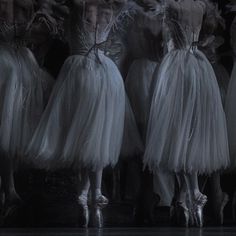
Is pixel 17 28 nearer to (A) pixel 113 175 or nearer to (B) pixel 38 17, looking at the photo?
(B) pixel 38 17

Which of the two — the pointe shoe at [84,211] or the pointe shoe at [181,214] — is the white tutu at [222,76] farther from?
the pointe shoe at [84,211]

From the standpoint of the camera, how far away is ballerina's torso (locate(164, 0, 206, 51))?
403cm

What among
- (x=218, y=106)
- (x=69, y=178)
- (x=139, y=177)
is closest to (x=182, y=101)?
(x=218, y=106)

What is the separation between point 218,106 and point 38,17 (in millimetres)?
1079

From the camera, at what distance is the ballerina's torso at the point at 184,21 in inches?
159

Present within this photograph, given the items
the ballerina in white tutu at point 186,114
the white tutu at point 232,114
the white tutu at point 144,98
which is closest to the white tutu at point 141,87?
the white tutu at point 144,98

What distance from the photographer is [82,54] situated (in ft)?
12.9

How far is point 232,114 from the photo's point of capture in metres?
4.15

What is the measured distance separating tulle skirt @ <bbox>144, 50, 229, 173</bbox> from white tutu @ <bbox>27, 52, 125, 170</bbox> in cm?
19

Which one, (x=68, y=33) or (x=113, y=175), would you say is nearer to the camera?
(x=68, y=33)

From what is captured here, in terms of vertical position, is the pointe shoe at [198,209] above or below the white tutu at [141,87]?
below

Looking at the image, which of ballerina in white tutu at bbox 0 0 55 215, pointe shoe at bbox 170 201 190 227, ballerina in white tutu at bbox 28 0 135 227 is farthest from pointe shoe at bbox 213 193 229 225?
ballerina in white tutu at bbox 0 0 55 215

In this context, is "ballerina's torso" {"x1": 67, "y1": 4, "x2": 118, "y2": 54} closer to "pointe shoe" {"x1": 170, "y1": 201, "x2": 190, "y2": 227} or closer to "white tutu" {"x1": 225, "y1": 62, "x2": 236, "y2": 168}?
"white tutu" {"x1": 225, "y1": 62, "x2": 236, "y2": 168}

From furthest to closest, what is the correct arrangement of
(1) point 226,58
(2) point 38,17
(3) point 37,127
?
(1) point 226,58
(2) point 38,17
(3) point 37,127
